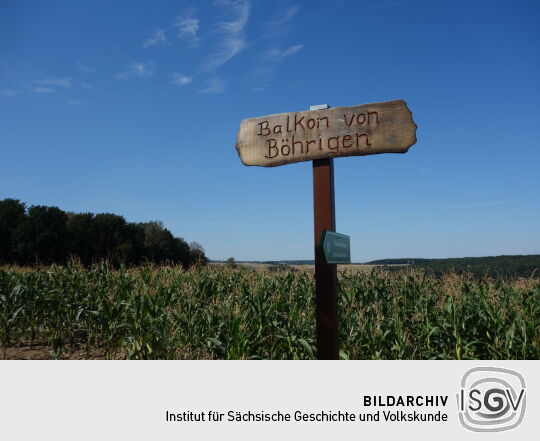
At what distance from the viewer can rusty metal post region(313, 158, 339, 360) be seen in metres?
3.71

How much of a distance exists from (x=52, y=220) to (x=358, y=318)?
35.5 metres

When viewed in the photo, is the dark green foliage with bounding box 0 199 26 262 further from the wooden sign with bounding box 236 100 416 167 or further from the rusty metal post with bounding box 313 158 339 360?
A: the rusty metal post with bounding box 313 158 339 360

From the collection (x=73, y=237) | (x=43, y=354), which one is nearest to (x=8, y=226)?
(x=73, y=237)

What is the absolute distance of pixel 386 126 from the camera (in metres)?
3.69

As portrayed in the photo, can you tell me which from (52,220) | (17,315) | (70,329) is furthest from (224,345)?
(52,220)

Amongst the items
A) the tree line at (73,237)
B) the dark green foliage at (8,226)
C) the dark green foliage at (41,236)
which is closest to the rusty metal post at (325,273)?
the tree line at (73,237)

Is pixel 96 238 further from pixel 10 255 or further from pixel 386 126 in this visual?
pixel 386 126

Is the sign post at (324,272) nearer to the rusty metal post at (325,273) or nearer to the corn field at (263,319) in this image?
the rusty metal post at (325,273)

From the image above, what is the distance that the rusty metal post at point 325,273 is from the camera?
3715 millimetres
